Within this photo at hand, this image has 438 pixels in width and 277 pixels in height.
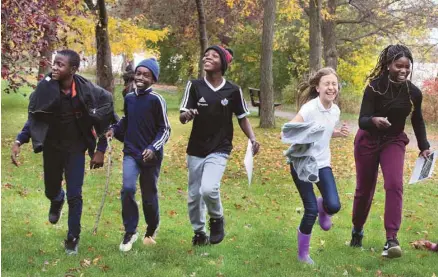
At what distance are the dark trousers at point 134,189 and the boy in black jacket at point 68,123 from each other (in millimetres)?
314

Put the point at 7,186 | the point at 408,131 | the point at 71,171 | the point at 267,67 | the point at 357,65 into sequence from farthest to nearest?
1. the point at 357,65
2. the point at 408,131
3. the point at 267,67
4. the point at 7,186
5. the point at 71,171

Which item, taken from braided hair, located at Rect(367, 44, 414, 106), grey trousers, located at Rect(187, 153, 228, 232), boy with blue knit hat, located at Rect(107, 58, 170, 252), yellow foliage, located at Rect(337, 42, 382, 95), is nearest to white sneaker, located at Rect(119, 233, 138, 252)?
boy with blue knit hat, located at Rect(107, 58, 170, 252)

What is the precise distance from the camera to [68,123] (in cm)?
560

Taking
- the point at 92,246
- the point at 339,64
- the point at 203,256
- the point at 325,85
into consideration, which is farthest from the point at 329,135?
the point at 339,64

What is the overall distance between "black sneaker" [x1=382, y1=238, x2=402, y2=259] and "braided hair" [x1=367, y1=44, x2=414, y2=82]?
169 cm

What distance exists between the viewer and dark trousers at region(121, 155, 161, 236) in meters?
5.73

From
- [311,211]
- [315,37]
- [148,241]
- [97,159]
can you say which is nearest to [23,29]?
[97,159]

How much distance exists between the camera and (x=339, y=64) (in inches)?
1486

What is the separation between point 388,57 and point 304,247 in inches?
82.7

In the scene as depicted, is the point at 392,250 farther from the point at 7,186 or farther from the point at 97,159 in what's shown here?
the point at 7,186

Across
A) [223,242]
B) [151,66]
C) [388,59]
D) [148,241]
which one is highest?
[388,59]

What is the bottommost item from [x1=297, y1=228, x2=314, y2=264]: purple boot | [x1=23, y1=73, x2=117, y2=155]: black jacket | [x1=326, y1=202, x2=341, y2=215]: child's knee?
[x1=297, y1=228, x2=314, y2=264]: purple boot

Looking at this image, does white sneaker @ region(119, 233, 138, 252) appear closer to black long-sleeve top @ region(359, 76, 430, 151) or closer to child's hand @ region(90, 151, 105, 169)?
child's hand @ region(90, 151, 105, 169)

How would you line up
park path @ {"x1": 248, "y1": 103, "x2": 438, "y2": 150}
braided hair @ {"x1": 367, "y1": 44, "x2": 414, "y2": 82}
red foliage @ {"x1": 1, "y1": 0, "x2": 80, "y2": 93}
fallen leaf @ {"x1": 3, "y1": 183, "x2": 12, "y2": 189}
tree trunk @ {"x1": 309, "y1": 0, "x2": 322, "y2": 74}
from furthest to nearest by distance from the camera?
tree trunk @ {"x1": 309, "y1": 0, "x2": 322, "y2": 74}
park path @ {"x1": 248, "y1": 103, "x2": 438, "y2": 150}
red foliage @ {"x1": 1, "y1": 0, "x2": 80, "y2": 93}
fallen leaf @ {"x1": 3, "y1": 183, "x2": 12, "y2": 189}
braided hair @ {"x1": 367, "y1": 44, "x2": 414, "y2": 82}
